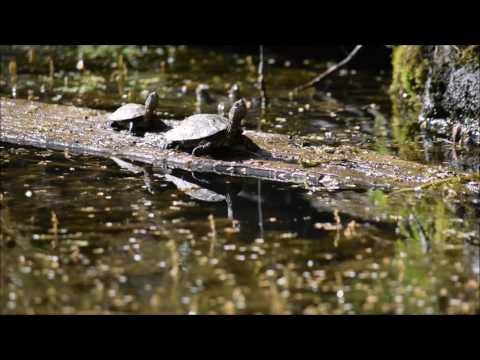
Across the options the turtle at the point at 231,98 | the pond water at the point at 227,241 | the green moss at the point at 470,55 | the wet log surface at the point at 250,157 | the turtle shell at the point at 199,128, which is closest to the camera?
the pond water at the point at 227,241

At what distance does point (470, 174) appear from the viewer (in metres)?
7.43

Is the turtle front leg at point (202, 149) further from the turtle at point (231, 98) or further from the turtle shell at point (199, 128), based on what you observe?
the turtle at point (231, 98)

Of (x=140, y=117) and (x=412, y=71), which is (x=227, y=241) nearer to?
(x=140, y=117)

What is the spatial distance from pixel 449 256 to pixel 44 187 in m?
3.67

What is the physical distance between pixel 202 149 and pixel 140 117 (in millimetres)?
1156

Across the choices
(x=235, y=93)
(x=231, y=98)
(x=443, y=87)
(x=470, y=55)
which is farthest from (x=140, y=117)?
(x=470, y=55)

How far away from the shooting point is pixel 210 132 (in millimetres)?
7988

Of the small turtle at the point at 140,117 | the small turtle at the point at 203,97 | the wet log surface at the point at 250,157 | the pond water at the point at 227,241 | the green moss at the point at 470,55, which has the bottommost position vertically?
the pond water at the point at 227,241

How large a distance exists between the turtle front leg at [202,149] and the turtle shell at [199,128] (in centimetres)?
10

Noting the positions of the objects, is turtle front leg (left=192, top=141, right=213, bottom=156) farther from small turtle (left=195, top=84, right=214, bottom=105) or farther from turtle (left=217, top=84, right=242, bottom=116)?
small turtle (left=195, top=84, right=214, bottom=105)

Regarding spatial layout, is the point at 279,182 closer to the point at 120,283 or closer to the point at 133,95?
the point at 120,283

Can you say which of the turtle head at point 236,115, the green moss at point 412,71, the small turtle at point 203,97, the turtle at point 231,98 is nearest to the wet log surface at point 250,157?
the turtle head at point 236,115

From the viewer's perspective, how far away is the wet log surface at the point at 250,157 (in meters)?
7.58
